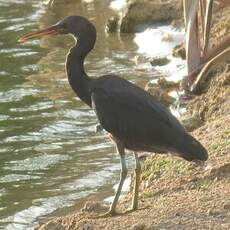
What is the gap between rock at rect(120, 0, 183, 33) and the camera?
15141 millimetres

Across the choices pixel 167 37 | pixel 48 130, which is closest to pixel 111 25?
pixel 167 37

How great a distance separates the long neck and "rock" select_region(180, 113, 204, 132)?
2424 millimetres

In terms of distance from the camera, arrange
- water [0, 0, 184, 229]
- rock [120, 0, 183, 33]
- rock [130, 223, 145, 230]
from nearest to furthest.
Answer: rock [130, 223, 145, 230] < water [0, 0, 184, 229] < rock [120, 0, 183, 33]

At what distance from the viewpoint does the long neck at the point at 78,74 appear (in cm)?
720

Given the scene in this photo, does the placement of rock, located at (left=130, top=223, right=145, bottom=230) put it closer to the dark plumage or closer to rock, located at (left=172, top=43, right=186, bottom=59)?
the dark plumage

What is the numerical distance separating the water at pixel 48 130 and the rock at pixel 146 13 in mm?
255

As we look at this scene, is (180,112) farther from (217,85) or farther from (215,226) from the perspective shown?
(215,226)

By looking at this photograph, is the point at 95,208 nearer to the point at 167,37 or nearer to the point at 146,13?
the point at 167,37

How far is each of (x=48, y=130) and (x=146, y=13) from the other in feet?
17.6

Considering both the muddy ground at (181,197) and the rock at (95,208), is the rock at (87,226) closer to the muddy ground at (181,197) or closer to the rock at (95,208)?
the muddy ground at (181,197)

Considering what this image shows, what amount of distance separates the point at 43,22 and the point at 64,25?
971 centimetres

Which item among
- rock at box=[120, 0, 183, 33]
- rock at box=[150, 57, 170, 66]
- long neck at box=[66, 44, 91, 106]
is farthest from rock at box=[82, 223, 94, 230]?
rock at box=[120, 0, 183, 33]

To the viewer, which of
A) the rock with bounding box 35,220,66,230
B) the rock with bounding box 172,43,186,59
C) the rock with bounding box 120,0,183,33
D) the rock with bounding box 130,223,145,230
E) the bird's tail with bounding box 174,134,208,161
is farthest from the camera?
the rock with bounding box 120,0,183,33

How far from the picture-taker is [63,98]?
1200 cm
